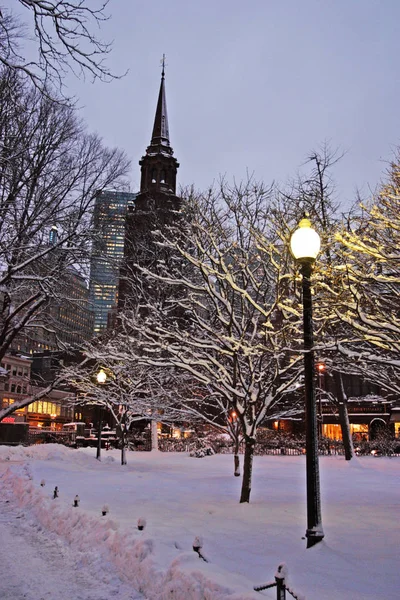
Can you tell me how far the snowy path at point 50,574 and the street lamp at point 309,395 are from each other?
273cm

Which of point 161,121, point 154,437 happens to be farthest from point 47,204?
point 161,121

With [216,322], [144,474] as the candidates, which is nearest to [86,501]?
[144,474]

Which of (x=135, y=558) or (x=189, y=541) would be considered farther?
(x=189, y=541)

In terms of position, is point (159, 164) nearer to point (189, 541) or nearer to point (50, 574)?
point (189, 541)

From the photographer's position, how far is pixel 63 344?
2264 centimetres

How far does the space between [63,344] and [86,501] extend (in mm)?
11799

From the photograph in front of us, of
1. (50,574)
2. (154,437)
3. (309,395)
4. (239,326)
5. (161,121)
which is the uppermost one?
(161,121)

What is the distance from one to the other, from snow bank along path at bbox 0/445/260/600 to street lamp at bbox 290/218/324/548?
1979mm

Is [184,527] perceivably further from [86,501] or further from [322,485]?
[322,485]

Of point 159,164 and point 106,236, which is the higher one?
point 159,164

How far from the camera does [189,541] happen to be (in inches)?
302

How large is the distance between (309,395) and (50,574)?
15.1 feet

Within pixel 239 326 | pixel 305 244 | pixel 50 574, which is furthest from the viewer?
pixel 239 326

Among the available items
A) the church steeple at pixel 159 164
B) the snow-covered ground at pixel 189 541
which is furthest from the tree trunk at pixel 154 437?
the church steeple at pixel 159 164
